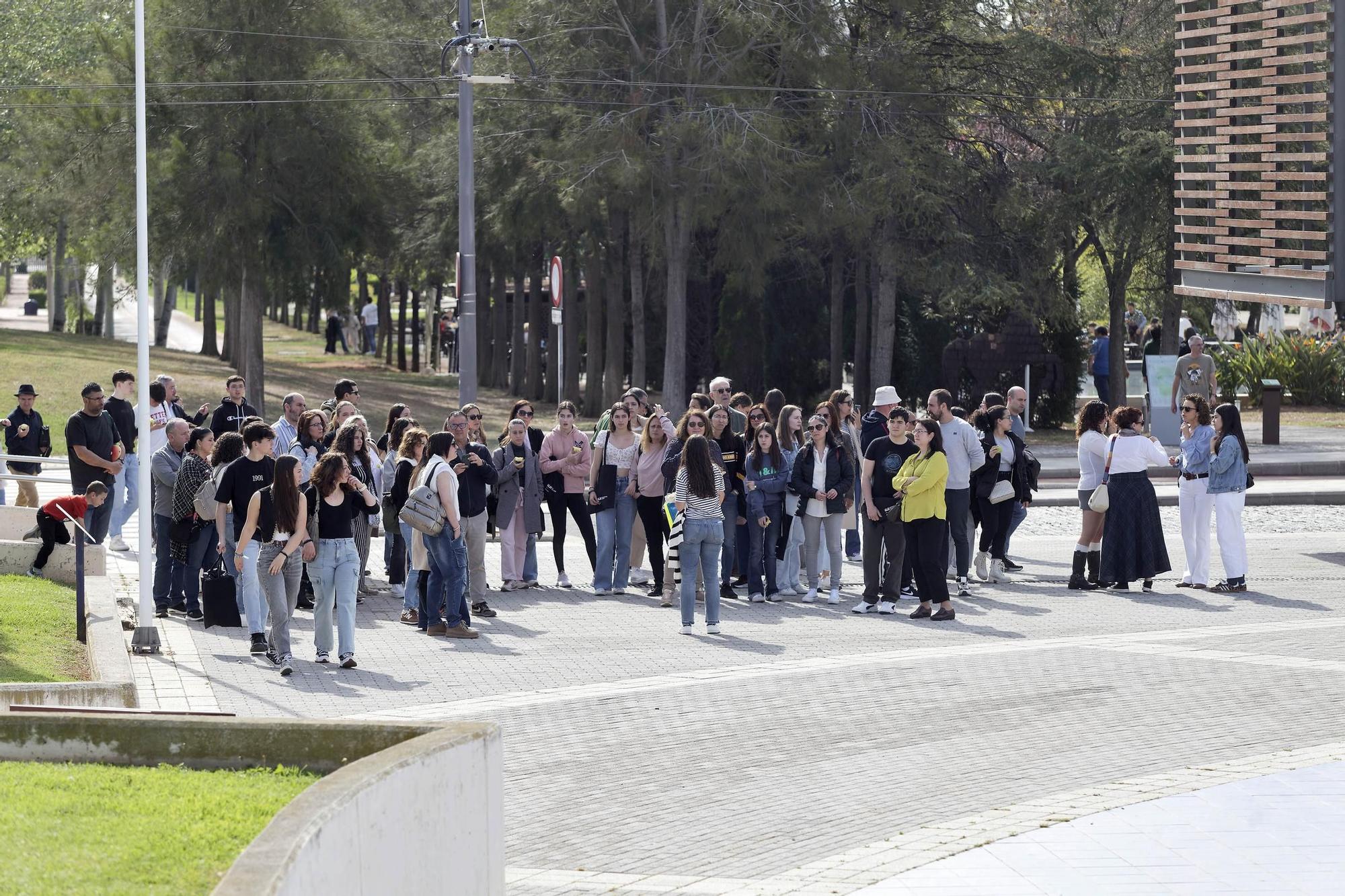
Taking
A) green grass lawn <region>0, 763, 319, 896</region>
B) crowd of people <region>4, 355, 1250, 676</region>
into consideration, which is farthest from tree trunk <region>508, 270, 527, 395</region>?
green grass lawn <region>0, 763, 319, 896</region>

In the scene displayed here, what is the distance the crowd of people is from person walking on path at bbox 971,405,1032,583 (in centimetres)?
2

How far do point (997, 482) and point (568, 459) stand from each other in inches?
154

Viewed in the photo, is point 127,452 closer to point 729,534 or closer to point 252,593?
point 252,593

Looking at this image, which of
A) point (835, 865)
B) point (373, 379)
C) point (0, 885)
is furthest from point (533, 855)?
point (373, 379)

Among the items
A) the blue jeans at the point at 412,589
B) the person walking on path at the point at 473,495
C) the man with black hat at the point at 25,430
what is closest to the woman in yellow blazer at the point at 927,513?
the person walking on path at the point at 473,495

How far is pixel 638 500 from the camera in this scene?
1549 centimetres

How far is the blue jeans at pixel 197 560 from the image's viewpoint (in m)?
13.7

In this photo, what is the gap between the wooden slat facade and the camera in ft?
45.1

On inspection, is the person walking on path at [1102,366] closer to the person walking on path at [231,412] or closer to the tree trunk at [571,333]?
the tree trunk at [571,333]

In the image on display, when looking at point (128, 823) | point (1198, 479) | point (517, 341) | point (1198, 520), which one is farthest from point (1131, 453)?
point (517, 341)

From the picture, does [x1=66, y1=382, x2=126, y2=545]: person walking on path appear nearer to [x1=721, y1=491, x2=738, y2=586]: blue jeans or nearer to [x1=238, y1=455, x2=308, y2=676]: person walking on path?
[x1=238, y1=455, x2=308, y2=676]: person walking on path

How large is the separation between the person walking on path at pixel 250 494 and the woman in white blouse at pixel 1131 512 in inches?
290

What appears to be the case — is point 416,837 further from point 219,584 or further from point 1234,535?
point 1234,535

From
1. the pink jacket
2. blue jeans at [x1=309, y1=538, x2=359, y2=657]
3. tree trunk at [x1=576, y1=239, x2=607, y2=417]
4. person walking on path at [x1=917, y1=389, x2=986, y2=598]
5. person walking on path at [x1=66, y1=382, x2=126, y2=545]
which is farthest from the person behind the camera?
tree trunk at [x1=576, y1=239, x2=607, y2=417]
